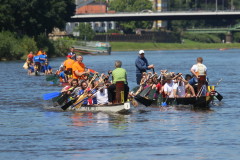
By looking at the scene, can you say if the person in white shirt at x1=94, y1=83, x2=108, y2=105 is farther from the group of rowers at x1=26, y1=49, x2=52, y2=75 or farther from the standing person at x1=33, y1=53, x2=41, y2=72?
the standing person at x1=33, y1=53, x2=41, y2=72

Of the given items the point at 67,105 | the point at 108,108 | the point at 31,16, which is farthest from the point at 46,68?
the point at 31,16

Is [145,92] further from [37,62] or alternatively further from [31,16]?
[31,16]

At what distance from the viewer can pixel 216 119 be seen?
27406mm

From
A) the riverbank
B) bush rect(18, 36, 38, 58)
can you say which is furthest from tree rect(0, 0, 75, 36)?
the riverbank

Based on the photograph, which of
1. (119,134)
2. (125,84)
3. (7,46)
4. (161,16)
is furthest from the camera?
(161,16)

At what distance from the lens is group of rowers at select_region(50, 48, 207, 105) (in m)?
28.5

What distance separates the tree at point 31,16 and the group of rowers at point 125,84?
209ft

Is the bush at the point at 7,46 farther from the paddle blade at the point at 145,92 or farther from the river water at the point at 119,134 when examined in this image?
the paddle blade at the point at 145,92

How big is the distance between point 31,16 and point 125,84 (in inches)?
2875

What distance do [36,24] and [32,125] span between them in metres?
75.5

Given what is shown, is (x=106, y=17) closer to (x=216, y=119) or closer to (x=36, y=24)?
(x=36, y=24)

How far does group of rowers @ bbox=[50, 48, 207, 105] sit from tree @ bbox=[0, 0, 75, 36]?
63.6 metres

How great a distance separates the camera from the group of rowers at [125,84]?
93.6ft

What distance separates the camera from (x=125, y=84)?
28297 millimetres
